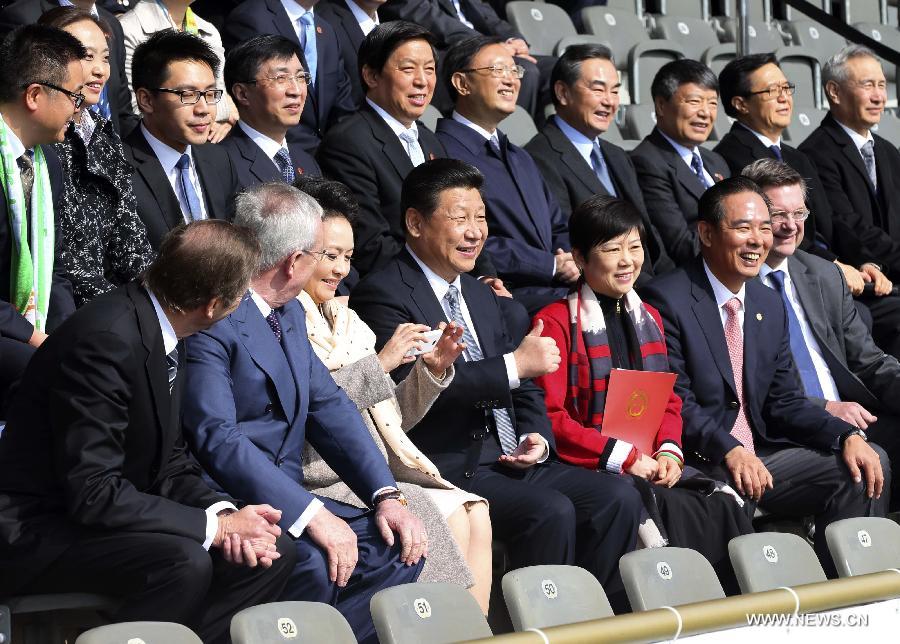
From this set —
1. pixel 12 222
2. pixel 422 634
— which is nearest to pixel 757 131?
pixel 12 222

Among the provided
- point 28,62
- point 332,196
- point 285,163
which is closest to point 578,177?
point 285,163

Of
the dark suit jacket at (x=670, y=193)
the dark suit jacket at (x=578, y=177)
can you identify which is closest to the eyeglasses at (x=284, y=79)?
the dark suit jacket at (x=578, y=177)

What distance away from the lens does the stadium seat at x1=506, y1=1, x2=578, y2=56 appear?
7.43 m

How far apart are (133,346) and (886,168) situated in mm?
4385

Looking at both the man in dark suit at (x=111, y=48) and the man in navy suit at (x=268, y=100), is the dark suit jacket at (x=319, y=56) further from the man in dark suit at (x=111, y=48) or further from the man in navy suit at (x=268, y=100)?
the man in dark suit at (x=111, y=48)

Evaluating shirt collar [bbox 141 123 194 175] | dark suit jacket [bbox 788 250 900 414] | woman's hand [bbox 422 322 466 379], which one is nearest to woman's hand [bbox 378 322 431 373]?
woman's hand [bbox 422 322 466 379]

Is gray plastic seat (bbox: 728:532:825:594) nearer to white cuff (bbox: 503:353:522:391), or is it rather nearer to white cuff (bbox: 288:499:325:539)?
white cuff (bbox: 503:353:522:391)

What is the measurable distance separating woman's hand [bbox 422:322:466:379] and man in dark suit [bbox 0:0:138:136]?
57.6 inches

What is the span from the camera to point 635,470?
4.27 m

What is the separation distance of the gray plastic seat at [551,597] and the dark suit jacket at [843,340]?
2.44m

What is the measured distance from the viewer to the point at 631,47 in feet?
25.0

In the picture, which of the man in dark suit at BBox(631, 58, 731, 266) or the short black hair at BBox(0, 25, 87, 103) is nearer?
the short black hair at BBox(0, 25, 87, 103)

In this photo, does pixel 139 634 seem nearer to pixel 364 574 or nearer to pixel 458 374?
pixel 364 574

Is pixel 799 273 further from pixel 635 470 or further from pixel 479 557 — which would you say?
pixel 479 557
